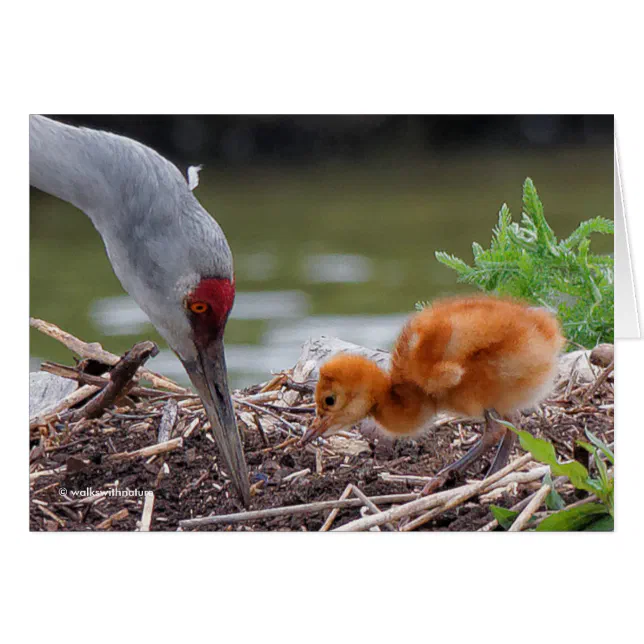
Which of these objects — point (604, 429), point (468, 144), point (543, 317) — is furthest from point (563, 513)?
point (468, 144)

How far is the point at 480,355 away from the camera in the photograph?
338cm

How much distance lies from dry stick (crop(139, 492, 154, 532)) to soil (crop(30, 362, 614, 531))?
13 mm

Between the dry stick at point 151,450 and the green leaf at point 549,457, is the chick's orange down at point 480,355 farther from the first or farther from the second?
the dry stick at point 151,450

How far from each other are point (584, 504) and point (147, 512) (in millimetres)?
1210

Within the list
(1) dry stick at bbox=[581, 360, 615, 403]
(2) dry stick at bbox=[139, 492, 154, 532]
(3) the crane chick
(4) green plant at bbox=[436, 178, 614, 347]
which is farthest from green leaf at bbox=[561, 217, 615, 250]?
(2) dry stick at bbox=[139, 492, 154, 532]

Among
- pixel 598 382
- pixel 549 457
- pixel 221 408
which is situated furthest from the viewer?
pixel 598 382

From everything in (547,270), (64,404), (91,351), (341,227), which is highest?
(341,227)

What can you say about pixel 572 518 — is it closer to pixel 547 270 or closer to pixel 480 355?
pixel 480 355

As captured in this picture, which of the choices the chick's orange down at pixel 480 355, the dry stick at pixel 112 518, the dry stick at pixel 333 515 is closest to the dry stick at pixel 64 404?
the dry stick at pixel 112 518

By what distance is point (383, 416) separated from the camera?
3.46 metres

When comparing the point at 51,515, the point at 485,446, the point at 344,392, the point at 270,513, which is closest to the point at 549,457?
the point at 485,446

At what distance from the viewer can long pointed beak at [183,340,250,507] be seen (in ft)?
11.1

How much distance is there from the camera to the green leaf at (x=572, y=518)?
3.30 m

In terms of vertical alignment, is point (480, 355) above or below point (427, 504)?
above
